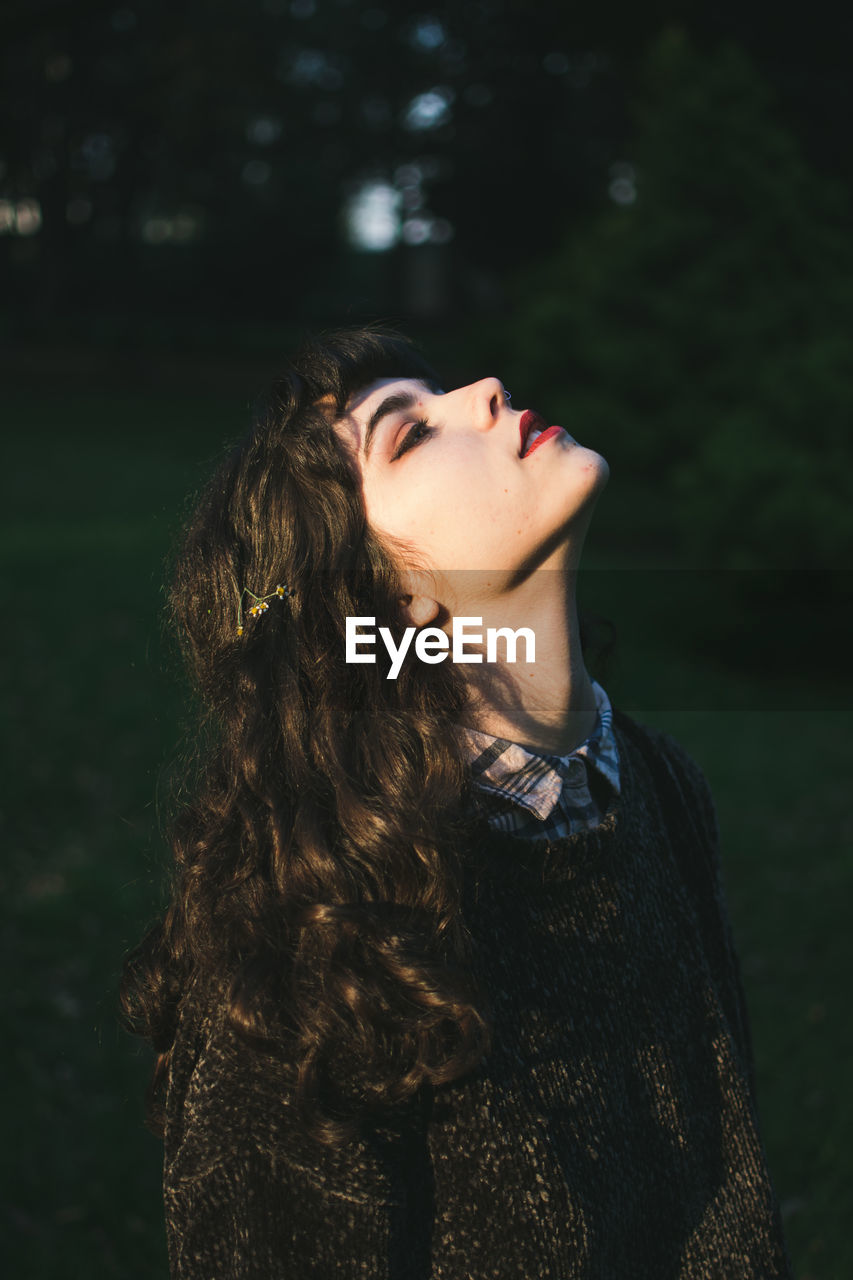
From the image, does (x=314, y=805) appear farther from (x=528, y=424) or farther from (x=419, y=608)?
(x=528, y=424)

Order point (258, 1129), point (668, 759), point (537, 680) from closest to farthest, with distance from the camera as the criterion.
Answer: point (258, 1129)
point (537, 680)
point (668, 759)

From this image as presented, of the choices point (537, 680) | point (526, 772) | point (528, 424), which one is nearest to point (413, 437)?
point (528, 424)

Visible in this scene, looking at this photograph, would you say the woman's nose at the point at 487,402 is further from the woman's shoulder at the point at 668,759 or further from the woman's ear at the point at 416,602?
the woman's shoulder at the point at 668,759

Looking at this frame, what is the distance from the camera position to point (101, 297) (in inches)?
Result: 1164

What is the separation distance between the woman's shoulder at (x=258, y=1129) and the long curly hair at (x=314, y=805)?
2 centimetres

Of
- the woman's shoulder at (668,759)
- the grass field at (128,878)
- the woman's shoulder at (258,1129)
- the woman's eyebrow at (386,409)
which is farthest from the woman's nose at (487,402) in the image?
the woman's shoulder at (258,1129)

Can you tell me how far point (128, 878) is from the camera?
536cm

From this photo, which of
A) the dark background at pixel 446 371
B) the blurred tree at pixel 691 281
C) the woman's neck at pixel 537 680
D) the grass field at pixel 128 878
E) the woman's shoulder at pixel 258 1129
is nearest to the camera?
the woman's shoulder at pixel 258 1129

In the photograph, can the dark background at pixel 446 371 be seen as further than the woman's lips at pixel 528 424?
Yes

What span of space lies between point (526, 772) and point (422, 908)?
27cm

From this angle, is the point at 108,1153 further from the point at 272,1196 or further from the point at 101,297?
the point at 101,297

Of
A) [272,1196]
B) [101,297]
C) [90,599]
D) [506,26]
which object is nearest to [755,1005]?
[272,1196]

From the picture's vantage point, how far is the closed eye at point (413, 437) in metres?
1.71

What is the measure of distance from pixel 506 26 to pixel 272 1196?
28537 mm
